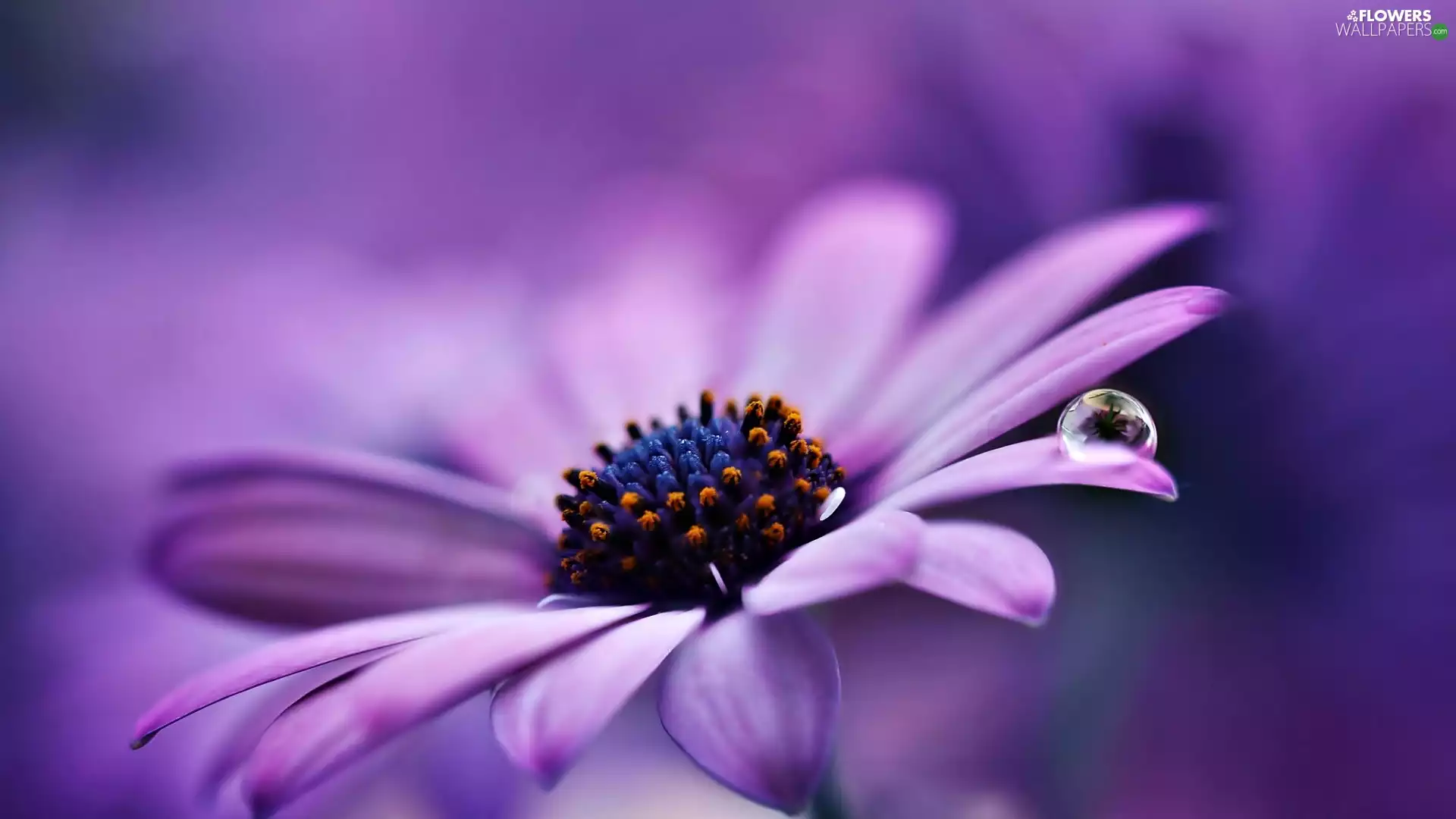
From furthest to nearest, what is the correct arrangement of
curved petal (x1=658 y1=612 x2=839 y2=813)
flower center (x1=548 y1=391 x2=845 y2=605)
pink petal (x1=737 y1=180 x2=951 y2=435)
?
pink petal (x1=737 y1=180 x2=951 y2=435) → flower center (x1=548 y1=391 x2=845 y2=605) → curved petal (x1=658 y1=612 x2=839 y2=813)

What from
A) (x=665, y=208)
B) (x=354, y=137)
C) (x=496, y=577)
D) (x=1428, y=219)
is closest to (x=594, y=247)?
(x=665, y=208)

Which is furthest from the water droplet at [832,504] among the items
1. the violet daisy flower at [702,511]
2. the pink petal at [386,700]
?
the pink petal at [386,700]

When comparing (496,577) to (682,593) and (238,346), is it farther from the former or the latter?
(238,346)

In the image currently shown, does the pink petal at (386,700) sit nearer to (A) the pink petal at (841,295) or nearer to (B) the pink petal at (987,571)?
(B) the pink petal at (987,571)

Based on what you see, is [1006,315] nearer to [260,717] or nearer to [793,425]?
[793,425]

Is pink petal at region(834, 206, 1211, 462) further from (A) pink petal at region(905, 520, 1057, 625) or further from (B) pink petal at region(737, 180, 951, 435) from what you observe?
(A) pink petal at region(905, 520, 1057, 625)

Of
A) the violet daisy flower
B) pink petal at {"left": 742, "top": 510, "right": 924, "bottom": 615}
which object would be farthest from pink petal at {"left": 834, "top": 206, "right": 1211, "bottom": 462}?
pink petal at {"left": 742, "top": 510, "right": 924, "bottom": 615}

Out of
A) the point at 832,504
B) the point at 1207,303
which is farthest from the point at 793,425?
the point at 1207,303

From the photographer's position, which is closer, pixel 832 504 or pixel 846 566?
pixel 846 566
